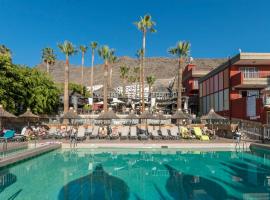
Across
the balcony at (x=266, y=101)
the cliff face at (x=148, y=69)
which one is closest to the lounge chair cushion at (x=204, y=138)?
the balcony at (x=266, y=101)

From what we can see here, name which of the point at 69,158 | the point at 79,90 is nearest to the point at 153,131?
the point at 69,158

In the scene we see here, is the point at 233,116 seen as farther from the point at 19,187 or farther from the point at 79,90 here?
the point at 79,90

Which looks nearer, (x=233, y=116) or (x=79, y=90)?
(x=233, y=116)

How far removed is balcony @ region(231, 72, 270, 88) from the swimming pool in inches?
487

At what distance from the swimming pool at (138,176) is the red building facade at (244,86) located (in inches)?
404

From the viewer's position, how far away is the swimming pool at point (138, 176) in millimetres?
9969

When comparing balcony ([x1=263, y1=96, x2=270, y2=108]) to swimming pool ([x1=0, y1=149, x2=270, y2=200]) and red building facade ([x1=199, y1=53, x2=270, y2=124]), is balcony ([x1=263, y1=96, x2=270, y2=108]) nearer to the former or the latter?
red building facade ([x1=199, y1=53, x2=270, y2=124])

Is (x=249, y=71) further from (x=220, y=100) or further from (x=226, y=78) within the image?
(x=220, y=100)

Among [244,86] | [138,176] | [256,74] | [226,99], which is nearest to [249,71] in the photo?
[256,74]

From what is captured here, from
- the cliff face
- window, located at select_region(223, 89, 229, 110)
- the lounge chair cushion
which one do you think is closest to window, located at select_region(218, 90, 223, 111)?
window, located at select_region(223, 89, 229, 110)

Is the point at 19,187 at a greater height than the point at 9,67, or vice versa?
the point at 9,67

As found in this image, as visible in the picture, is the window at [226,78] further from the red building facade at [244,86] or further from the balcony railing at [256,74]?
the balcony railing at [256,74]

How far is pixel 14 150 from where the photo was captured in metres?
17.8

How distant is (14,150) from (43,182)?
7.05 m
